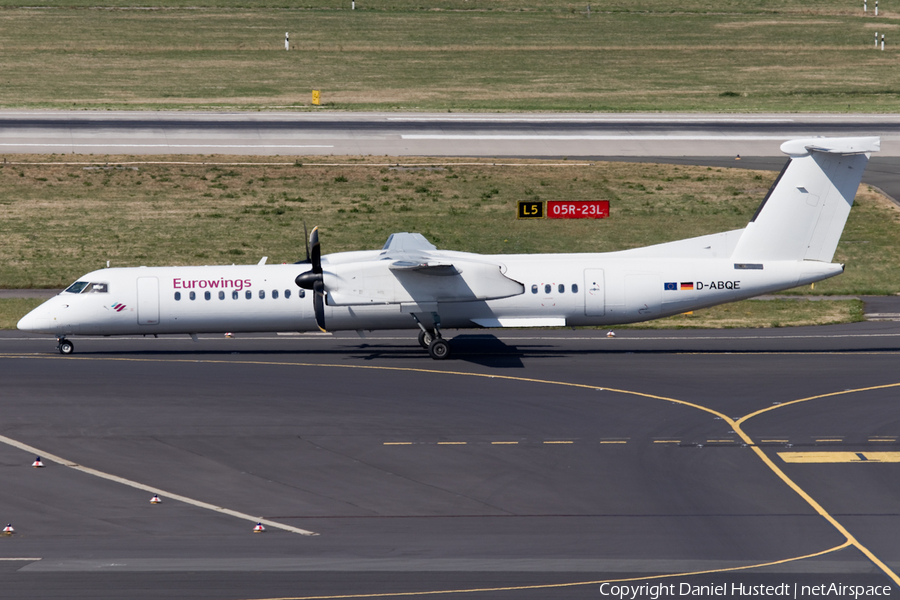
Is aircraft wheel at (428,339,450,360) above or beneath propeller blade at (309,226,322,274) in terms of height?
beneath

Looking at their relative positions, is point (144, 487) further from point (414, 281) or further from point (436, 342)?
point (436, 342)

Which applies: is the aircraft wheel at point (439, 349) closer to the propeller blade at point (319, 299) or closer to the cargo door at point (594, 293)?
the propeller blade at point (319, 299)

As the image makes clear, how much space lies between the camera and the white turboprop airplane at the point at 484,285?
107 ft

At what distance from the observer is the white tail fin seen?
32.5 meters

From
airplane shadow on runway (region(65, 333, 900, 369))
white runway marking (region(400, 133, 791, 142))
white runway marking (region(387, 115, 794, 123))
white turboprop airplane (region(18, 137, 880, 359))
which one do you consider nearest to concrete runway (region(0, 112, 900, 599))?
airplane shadow on runway (region(65, 333, 900, 369))

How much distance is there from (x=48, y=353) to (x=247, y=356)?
675cm

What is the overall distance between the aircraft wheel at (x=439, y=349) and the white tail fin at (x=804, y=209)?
987cm

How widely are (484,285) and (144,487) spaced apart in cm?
1426

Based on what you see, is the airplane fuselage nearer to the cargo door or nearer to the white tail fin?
the cargo door

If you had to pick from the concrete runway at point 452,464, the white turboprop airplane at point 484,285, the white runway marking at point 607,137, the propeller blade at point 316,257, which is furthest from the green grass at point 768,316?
the white runway marking at point 607,137

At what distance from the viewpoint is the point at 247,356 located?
112 feet

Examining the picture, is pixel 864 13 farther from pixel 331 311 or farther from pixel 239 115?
pixel 331 311

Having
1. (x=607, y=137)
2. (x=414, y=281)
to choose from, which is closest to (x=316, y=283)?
(x=414, y=281)

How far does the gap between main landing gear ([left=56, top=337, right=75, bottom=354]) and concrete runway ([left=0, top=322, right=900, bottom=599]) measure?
0.57m
